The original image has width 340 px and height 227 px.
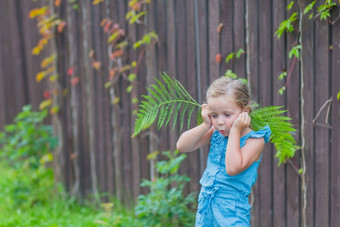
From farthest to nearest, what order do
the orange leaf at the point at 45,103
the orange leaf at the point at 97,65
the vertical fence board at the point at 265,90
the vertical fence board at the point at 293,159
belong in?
the orange leaf at the point at 45,103
the orange leaf at the point at 97,65
the vertical fence board at the point at 265,90
the vertical fence board at the point at 293,159

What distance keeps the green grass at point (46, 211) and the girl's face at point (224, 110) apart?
6.26ft

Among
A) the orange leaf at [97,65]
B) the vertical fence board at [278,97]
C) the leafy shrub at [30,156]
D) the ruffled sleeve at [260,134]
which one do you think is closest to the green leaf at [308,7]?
the vertical fence board at [278,97]

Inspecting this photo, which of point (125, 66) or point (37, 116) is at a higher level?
point (125, 66)

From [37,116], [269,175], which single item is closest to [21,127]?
[37,116]

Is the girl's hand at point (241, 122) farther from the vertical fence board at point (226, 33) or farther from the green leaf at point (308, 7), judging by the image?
the vertical fence board at point (226, 33)

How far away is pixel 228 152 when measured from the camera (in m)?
2.23

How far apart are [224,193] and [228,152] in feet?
0.92

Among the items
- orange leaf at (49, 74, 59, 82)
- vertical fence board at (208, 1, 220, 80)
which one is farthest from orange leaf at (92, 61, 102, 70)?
vertical fence board at (208, 1, 220, 80)

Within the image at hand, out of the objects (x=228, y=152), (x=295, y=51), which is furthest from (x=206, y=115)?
(x=295, y=51)

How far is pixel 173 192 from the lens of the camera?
368cm

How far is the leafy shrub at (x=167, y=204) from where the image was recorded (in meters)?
3.65

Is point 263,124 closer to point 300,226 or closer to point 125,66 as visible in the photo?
point 300,226

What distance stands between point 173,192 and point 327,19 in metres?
1.80

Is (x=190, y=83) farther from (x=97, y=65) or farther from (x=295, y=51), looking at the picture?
(x=97, y=65)
